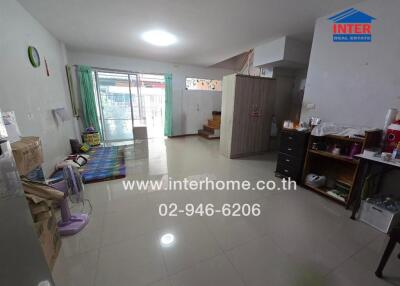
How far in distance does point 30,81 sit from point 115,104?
289 centimetres

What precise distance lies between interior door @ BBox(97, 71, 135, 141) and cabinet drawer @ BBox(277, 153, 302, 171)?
4.59m

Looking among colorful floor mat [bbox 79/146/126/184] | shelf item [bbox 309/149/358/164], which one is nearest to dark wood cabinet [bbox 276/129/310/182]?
shelf item [bbox 309/149/358/164]

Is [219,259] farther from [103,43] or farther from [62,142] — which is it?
[103,43]

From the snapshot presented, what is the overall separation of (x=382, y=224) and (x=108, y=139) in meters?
6.11

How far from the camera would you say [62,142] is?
3475mm

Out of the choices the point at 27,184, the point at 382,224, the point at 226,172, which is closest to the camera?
the point at 27,184

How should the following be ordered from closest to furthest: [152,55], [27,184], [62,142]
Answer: [27,184] → [62,142] → [152,55]

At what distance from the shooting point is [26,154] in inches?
58.4

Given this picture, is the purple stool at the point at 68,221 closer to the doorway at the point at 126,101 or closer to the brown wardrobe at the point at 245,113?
the brown wardrobe at the point at 245,113

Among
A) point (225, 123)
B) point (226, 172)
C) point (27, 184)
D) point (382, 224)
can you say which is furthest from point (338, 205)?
point (27, 184)

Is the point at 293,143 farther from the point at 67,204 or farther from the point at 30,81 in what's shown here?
the point at 30,81

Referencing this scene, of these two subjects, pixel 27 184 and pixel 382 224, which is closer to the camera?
pixel 27 184

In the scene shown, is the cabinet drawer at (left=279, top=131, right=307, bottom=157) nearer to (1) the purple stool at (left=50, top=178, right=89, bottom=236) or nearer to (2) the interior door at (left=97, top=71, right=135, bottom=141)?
(1) the purple stool at (left=50, top=178, right=89, bottom=236)

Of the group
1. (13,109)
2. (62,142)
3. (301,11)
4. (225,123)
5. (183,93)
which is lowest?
(62,142)
